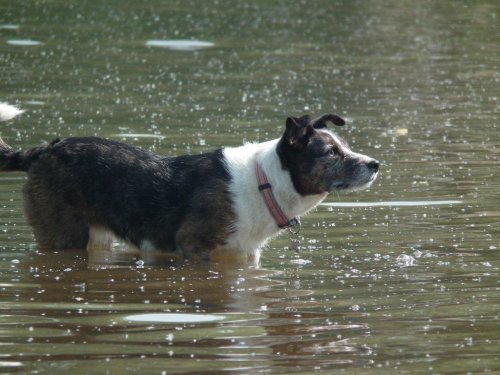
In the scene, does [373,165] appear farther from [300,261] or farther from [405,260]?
[300,261]

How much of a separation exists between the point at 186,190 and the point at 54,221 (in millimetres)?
1044

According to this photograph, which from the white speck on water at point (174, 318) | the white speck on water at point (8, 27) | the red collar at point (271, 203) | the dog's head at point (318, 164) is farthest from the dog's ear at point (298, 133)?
the white speck on water at point (8, 27)

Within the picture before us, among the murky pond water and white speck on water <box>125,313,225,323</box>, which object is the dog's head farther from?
white speck on water <box>125,313,225,323</box>

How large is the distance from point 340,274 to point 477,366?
2367mm

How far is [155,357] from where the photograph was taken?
683 cm

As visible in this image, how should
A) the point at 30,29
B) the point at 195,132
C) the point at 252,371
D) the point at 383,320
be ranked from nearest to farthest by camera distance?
the point at 252,371 < the point at 383,320 < the point at 195,132 < the point at 30,29

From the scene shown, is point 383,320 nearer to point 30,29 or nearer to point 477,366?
point 477,366

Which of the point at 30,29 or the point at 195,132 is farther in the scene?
the point at 30,29

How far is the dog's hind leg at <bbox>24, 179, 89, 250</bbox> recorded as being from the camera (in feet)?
32.7

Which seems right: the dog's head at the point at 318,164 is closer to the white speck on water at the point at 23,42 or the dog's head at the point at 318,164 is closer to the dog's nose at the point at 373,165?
the dog's nose at the point at 373,165

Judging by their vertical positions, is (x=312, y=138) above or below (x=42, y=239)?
above

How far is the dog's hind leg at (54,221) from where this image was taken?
997 centimetres

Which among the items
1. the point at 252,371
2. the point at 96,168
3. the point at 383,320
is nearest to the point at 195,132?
the point at 96,168

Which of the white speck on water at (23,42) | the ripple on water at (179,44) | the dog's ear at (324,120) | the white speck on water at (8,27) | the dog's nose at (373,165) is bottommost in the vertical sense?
the white speck on water at (8,27)
